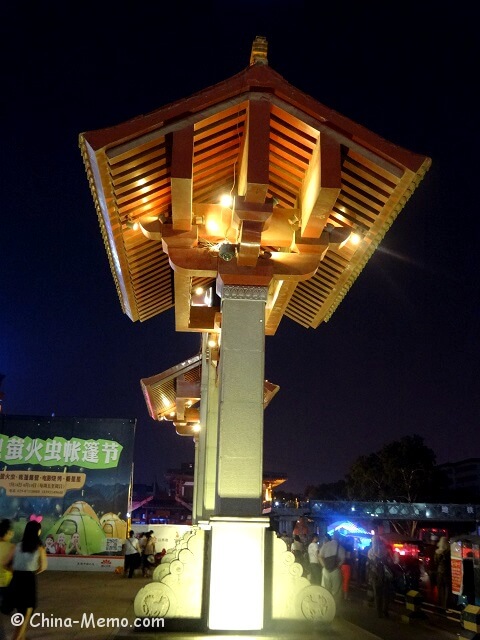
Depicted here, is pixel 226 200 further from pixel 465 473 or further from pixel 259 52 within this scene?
pixel 465 473

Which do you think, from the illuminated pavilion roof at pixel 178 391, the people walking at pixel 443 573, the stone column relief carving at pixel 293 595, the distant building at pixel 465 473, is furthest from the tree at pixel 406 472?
the distant building at pixel 465 473

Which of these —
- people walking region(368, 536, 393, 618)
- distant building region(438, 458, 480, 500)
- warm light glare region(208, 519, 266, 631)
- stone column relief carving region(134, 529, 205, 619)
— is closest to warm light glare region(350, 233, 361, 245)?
warm light glare region(208, 519, 266, 631)

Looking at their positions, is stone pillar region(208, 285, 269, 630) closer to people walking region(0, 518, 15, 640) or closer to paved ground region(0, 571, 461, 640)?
paved ground region(0, 571, 461, 640)

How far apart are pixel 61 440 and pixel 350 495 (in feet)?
123

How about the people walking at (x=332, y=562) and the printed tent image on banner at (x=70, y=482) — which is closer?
the people walking at (x=332, y=562)

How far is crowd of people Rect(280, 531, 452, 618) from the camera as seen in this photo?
10352 mm

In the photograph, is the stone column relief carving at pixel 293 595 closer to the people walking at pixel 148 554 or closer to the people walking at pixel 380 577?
the people walking at pixel 380 577

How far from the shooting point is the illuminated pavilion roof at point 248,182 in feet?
22.0

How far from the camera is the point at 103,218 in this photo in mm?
7391

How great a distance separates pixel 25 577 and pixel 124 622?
228 centimetres

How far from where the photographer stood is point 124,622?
763 cm

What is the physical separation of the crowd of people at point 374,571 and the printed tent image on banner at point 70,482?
21.0 feet

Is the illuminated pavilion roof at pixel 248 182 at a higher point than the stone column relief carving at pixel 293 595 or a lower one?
higher

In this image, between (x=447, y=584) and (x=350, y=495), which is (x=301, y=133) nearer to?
(x=447, y=584)
